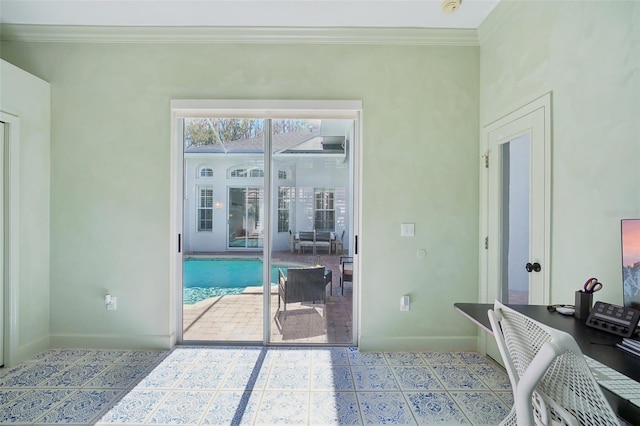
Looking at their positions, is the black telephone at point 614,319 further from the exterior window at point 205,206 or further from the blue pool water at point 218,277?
the exterior window at point 205,206

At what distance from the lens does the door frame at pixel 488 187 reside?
2.00m

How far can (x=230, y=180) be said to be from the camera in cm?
309

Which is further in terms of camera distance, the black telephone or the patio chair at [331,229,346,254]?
the patio chair at [331,229,346,254]

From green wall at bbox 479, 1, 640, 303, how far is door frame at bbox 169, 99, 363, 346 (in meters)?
1.48

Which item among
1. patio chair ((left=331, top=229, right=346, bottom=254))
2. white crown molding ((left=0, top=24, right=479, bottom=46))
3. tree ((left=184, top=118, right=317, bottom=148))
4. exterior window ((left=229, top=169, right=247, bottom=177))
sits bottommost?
patio chair ((left=331, top=229, right=346, bottom=254))

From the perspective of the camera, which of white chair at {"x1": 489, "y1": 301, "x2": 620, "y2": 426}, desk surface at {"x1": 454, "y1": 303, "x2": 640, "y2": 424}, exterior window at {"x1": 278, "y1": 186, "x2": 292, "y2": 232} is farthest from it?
exterior window at {"x1": 278, "y1": 186, "x2": 292, "y2": 232}

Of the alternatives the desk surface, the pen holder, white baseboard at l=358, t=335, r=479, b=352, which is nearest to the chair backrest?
white baseboard at l=358, t=335, r=479, b=352

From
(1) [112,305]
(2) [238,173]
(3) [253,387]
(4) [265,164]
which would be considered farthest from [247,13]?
(3) [253,387]

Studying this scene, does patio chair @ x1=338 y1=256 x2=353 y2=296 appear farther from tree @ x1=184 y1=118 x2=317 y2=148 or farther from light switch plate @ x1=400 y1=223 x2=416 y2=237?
tree @ x1=184 y1=118 x2=317 y2=148

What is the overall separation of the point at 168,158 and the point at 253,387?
224 cm

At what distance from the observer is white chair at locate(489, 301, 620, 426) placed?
680 millimetres

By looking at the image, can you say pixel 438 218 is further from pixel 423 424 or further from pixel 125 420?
pixel 125 420

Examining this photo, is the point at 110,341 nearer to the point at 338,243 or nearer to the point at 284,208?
the point at 284,208

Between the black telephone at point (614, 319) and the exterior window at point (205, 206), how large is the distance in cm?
302
